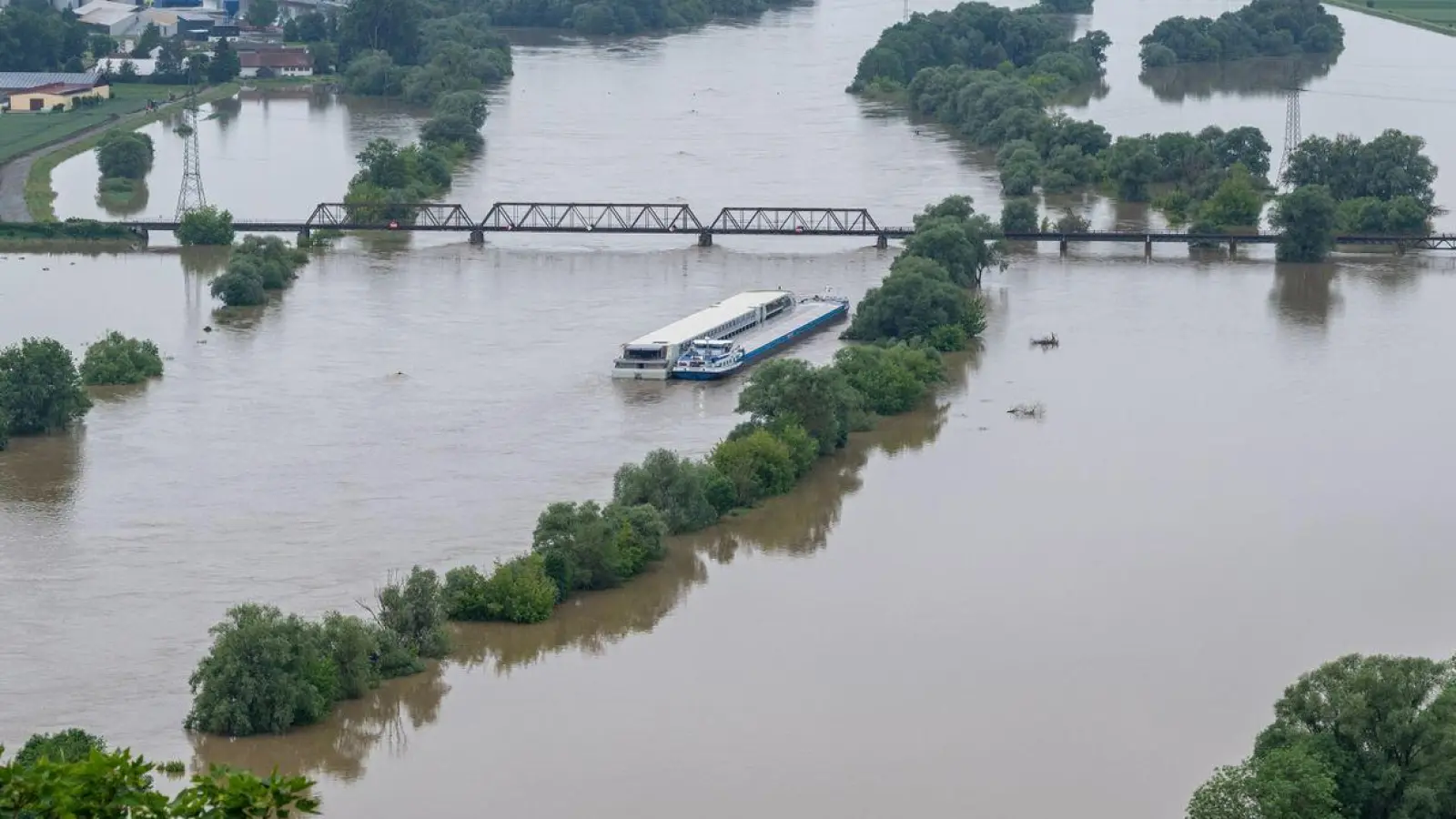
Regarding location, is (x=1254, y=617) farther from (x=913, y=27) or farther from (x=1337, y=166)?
(x=913, y=27)

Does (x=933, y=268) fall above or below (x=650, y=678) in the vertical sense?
above

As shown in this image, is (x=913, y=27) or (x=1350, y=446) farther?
(x=913, y=27)

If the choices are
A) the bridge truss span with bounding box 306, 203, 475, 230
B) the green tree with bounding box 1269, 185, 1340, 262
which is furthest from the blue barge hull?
the bridge truss span with bounding box 306, 203, 475, 230

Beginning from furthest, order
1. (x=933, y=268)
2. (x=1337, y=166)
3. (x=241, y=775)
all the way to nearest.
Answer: (x=1337, y=166), (x=933, y=268), (x=241, y=775)

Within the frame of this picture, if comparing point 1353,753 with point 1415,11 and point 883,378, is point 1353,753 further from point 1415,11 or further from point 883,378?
point 1415,11

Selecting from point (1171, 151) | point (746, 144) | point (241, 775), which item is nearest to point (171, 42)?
point (746, 144)

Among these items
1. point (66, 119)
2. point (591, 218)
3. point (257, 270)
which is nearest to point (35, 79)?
point (66, 119)

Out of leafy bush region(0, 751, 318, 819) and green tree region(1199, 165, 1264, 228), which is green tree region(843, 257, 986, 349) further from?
leafy bush region(0, 751, 318, 819)

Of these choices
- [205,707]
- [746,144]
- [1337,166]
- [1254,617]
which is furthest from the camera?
[746,144]
